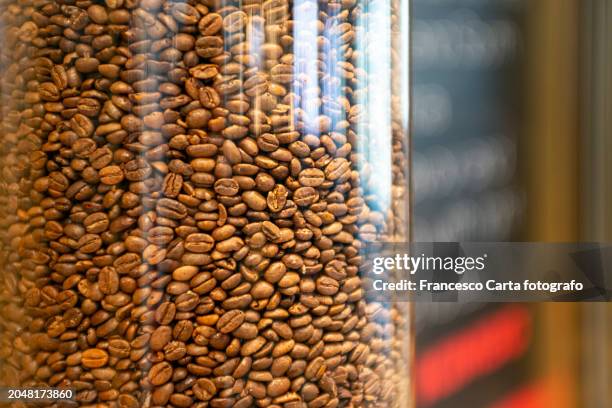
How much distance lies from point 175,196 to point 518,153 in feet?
1.41

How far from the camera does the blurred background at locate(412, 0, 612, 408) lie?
70 cm

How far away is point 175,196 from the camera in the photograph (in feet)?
1.51

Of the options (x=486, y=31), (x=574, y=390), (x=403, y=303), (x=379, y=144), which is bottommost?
(x=574, y=390)

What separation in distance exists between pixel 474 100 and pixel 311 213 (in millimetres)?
325

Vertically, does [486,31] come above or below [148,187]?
above

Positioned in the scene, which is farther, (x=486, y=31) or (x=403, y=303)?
(x=486, y=31)

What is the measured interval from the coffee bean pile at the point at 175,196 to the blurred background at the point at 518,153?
27cm

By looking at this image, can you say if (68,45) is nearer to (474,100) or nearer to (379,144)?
(379,144)

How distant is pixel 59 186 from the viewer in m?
0.47

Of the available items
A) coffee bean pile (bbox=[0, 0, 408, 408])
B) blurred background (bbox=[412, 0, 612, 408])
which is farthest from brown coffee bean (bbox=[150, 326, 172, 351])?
blurred background (bbox=[412, 0, 612, 408])

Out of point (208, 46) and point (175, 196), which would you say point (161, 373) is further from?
point (208, 46)

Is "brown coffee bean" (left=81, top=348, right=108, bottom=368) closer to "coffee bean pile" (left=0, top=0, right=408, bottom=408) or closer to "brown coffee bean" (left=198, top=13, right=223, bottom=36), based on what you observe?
"coffee bean pile" (left=0, top=0, right=408, bottom=408)

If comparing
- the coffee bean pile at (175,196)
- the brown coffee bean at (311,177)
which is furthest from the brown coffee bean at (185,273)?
the brown coffee bean at (311,177)

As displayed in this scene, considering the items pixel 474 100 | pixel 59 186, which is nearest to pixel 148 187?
pixel 59 186
